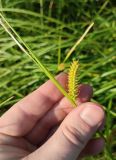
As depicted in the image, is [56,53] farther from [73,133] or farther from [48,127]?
[73,133]

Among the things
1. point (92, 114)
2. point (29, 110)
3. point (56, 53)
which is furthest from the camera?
point (56, 53)

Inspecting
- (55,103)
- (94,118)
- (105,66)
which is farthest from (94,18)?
(94,118)

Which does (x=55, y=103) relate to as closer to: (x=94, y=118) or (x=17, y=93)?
(x=94, y=118)

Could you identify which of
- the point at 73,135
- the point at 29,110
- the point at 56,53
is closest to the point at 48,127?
the point at 29,110

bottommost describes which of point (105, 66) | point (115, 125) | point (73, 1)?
point (115, 125)

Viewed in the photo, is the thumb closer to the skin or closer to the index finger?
the skin

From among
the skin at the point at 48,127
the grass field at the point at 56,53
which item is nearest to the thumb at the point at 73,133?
the skin at the point at 48,127
